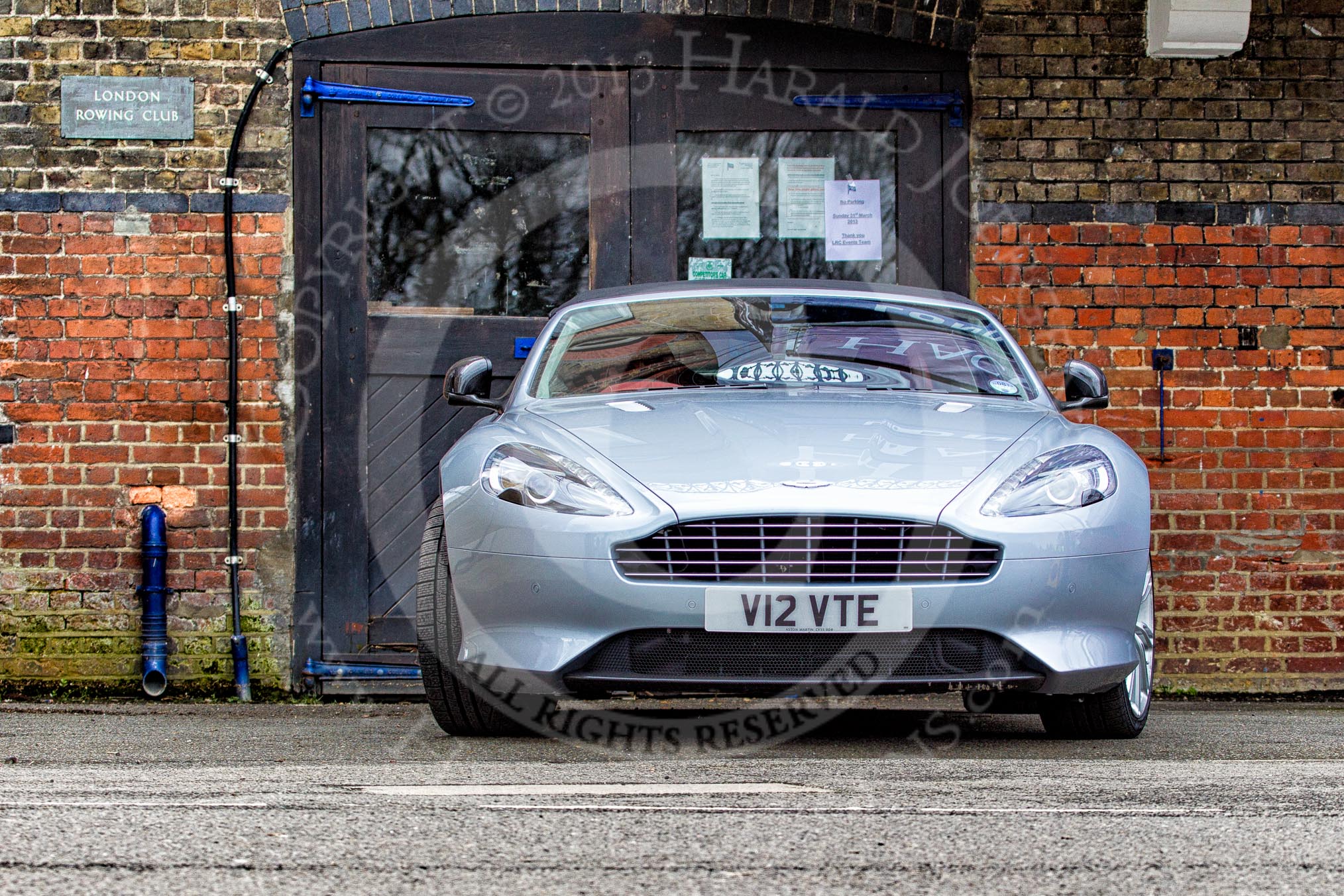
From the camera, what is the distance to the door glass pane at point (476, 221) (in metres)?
7.32

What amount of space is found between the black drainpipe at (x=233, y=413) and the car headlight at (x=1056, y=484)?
163 inches

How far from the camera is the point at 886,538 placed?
3.79 m

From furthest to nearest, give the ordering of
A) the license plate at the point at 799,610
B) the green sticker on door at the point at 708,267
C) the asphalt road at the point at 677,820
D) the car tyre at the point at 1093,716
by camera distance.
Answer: the green sticker on door at the point at 708,267 < the car tyre at the point at 1093,716 < the license plate at the point at 799,610 < the asphalt road at the point at 677,820

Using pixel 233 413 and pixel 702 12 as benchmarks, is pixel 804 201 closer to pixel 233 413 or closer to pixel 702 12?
pixel 702 12

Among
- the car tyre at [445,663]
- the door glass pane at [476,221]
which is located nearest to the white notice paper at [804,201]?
the door glass pane at [476,221]

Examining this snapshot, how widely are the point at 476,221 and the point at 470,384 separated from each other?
2372mm

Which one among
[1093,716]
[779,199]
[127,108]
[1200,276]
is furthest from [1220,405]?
[127,108]

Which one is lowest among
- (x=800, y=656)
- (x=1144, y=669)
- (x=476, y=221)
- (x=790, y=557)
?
(x=1144, y=669)

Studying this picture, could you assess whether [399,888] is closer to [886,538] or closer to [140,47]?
[886,538]

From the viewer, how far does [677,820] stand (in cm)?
244

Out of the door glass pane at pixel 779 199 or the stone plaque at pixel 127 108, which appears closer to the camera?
the stone plaque at pixel 127 108

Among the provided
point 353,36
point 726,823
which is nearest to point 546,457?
point 726,823

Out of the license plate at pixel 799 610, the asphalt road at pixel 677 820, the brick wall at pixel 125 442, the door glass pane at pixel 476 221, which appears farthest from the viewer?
the door glass pane at pixel 476 221

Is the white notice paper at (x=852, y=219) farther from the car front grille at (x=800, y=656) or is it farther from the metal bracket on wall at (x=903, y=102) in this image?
the car front grille at (x=800, y=656)
